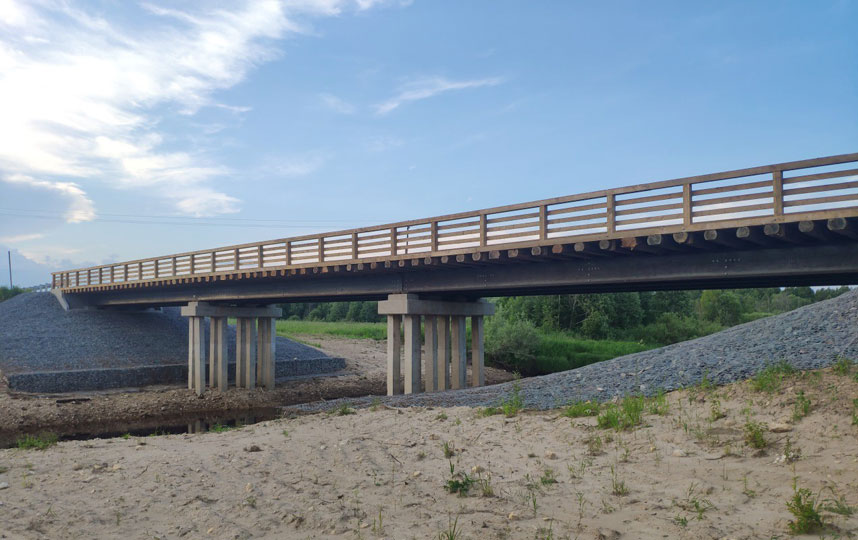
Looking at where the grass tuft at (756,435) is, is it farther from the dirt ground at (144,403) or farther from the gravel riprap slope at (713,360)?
the dirt ground at (144,403)

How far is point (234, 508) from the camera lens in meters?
7.89

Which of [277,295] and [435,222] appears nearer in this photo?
[435,222]

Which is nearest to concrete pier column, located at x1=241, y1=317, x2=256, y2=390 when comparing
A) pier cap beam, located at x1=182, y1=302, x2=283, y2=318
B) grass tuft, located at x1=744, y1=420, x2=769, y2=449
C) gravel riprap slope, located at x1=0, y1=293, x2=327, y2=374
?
pier cap beam, located at x1=182, y1=302, x2=283, y2=318

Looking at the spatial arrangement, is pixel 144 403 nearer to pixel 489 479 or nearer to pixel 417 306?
pixel 417 306

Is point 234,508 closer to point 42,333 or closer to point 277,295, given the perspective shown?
point 277,295

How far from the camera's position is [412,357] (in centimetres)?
2339

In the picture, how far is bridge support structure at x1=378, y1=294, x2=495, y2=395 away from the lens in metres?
23.4

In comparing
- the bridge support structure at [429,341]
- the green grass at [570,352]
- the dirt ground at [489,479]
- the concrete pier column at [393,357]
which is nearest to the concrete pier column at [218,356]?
the bridge support structure at [429,341]

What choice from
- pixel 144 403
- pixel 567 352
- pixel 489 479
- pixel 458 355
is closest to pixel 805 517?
pixel 489 479

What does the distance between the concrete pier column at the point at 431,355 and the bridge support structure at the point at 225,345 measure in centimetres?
1343

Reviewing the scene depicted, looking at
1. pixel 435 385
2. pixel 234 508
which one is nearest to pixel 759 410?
pixel 234 508

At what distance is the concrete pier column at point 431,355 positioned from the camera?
24.2 meters

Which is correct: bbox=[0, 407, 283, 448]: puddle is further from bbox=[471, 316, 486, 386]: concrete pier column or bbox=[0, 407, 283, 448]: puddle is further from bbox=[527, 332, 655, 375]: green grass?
bbox=[527, 332, 655, 375]: green grass

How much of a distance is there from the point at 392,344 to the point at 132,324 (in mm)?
27101
